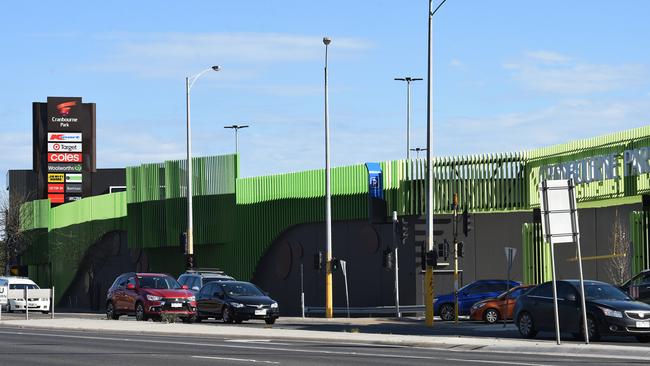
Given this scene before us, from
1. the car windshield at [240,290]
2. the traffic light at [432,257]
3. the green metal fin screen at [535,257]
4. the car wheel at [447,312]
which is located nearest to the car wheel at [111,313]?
the car windshield at [240,290]

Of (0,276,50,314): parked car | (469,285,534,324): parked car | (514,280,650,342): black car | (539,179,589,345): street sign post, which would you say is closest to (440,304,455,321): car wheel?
(469,285,534,324): parked car

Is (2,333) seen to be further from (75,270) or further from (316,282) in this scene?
(75,270)

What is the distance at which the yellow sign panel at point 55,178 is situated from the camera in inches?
3442

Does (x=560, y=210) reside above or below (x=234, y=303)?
above

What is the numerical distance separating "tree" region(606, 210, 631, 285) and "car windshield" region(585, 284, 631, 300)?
15581 mm

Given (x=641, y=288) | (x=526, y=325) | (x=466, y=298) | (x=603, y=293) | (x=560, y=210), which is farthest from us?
(x=466, y=298)

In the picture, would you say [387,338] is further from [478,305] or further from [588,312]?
[478,305]

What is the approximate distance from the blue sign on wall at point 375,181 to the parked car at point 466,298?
11.0 metres

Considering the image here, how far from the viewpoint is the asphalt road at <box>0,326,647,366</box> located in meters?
22.8

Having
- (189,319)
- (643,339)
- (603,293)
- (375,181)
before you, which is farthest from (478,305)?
(375,181)

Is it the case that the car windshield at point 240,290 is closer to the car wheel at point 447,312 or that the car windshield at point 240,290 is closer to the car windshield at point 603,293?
the car wheel at point 447,312

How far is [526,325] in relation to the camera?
31.3 m

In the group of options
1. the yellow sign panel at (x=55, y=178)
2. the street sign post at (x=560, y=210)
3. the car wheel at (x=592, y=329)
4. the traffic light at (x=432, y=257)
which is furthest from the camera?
the yellow sign panel at (x=55, y=178)

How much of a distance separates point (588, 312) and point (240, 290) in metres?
16.7
